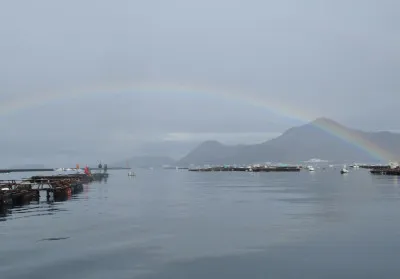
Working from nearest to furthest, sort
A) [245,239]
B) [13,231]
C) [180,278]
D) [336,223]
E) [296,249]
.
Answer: [180,278]
[296,249]
[245,239]
[13,231]
[336,223]

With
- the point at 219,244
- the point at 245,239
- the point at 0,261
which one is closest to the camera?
the point at 0,261

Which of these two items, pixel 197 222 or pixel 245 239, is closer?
pixel 245 239

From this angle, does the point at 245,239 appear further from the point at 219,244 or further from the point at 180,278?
the point at 180,278

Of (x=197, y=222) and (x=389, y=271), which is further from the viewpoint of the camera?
(x=197, y=222)

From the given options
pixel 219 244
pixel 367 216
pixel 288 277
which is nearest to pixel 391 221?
pixel 367 216

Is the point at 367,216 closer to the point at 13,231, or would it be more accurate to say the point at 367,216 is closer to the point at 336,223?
the point at 336,223

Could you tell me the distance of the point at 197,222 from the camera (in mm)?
42812

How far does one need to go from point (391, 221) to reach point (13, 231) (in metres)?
34.5

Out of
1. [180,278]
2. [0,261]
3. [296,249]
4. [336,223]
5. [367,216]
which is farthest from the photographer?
[367,216]

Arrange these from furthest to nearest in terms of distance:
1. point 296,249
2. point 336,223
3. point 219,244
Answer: point 336,223
point 219,244
point 296,249

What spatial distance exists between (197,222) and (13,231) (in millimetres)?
16590

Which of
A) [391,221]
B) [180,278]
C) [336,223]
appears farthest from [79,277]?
[391,221]

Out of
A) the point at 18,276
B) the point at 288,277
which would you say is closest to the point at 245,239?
the point at 288,277

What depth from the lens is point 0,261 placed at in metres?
26.4
